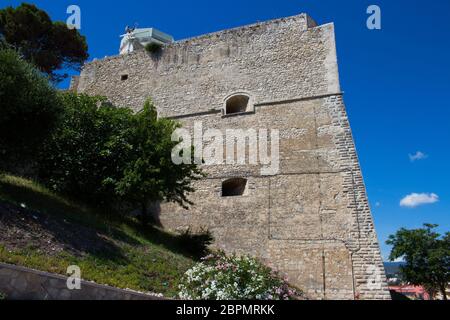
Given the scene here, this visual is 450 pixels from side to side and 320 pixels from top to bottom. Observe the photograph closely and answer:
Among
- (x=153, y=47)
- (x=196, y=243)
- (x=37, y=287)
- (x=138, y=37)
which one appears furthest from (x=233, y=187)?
(x=138, y=37)

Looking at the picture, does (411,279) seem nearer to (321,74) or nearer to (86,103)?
(321,74)

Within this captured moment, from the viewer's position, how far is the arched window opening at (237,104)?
13604 millimetres

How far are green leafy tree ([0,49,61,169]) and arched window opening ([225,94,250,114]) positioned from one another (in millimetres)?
6626

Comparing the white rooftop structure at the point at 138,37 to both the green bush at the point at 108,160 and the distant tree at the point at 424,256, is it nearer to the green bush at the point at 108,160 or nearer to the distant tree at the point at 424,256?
the green bush at the point at 108,160

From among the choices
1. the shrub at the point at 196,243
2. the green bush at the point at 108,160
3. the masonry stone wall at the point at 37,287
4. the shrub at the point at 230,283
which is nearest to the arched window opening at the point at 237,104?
the green bush at the point at 108,160

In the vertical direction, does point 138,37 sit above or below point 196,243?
above

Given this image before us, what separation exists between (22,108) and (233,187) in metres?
7.05

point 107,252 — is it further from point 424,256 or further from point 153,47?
point 424,256

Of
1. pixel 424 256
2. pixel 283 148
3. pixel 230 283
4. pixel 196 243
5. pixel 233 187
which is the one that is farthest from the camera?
pixel 424 256

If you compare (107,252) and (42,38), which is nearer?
(107,252)

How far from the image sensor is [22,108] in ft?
25.5

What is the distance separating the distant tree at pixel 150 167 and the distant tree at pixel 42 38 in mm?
9077

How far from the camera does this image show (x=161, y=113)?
14.7m

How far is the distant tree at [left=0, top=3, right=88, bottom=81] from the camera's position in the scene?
1795 centimetres
